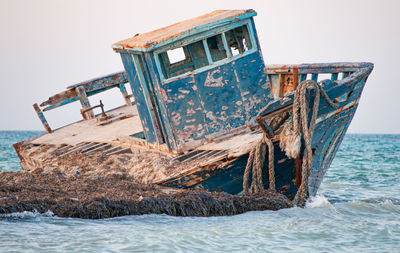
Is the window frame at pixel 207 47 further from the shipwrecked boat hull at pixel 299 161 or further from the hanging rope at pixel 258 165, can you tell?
the hanging rope at pixel 258 165

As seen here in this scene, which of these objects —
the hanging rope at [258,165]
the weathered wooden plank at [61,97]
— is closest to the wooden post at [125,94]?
the weathered wooden plank at [61,97]

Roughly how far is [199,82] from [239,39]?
4.08ft

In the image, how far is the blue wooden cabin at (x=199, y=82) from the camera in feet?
26.9

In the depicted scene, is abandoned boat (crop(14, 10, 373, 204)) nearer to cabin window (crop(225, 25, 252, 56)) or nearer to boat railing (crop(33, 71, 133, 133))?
cabin window (crop(225, 25, 252, 56))

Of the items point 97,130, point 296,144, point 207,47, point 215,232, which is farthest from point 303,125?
point 97,130

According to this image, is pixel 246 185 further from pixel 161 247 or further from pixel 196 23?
pixel 196 23

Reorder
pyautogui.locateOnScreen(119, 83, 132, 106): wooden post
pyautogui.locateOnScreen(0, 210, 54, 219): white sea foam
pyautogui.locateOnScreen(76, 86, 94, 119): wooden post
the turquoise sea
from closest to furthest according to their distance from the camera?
the turquoise sea
pyautogui.locateOnScreen(0, 210, 54, 219): white sea foam
pyautogui.locateOnScreen(76, 86, 94, 119): wooden post
pyautogui.locateOnScreen(119, 83, 132, 106): wooden post

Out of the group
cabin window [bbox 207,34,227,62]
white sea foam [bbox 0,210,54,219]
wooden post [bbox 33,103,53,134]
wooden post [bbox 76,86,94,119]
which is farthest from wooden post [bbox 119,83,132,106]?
white sea foam [bbox 0,210,54,219]

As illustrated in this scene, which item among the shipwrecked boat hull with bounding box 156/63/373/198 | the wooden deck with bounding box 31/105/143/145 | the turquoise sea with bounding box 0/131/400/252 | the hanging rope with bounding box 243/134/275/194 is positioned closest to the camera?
the turquoise sea with bounding box 0/131/400/252

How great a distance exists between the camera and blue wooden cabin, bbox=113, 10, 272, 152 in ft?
26.9

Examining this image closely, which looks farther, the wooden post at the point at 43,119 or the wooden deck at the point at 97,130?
the wooden post at the point at 43,119

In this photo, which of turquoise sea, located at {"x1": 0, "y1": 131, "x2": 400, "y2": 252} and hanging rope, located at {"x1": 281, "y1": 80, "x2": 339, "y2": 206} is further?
hanging rope, located at {"x1": 281, "y1": 80, "x2": 339, "y2": 206}

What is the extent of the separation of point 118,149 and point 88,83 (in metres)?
4.81

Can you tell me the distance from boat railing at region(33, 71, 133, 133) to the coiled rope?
7.12m
